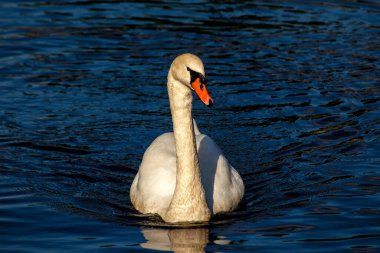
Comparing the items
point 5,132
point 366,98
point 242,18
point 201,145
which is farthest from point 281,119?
point 242,18

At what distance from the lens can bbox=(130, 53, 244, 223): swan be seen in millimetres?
10727

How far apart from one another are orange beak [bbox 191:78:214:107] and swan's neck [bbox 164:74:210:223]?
1.34 feet

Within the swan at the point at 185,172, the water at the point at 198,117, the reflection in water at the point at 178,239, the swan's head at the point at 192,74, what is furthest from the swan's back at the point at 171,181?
the swan's head at the point at 192,74

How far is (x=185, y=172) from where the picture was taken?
1112 cm

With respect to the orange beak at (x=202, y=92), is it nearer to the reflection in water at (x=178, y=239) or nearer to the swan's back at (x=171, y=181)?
the reflection in water at (x=178, y=239)

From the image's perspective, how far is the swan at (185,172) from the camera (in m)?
10.7

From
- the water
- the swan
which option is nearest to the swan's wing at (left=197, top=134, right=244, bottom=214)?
the swan

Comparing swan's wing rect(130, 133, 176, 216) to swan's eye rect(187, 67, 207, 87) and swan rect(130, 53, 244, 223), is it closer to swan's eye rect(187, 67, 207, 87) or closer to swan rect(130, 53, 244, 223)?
swan rect(130, 53, 244, 223)

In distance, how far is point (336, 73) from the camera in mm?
17359

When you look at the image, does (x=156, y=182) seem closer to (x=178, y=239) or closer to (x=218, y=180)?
(x=218, y=180)

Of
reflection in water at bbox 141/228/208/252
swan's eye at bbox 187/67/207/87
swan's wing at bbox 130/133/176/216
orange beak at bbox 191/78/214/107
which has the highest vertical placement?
swan's eye at bbox 187/67/207/87

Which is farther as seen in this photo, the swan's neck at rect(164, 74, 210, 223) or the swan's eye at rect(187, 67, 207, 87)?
the swan's neck at rect(164, 74, 210, 223)

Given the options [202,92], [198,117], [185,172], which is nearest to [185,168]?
[185,172]

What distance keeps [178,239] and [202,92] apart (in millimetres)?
1665
